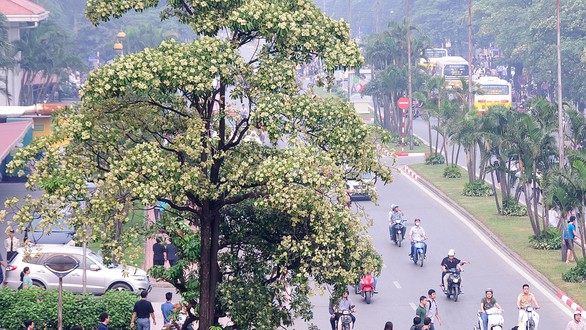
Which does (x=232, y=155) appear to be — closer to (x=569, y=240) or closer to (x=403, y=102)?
(x=569, y=240)

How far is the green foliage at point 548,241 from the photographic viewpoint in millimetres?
35906

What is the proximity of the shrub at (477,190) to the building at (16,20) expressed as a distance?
26.6 meters

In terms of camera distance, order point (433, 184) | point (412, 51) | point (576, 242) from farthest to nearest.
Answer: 1. point (412, 51)
2. point (433, 184)
3. point (576, 242)

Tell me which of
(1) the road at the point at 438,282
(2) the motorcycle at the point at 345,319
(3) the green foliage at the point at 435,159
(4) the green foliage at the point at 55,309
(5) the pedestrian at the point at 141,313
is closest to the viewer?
(5) the pedestrian at the point at 141,313

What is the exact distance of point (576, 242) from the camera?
3650cm

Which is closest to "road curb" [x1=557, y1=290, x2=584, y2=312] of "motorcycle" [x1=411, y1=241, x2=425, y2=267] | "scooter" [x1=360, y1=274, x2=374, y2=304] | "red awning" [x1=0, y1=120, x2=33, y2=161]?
"scooter" [x1=360, y1=274, x2=374, y2=304]

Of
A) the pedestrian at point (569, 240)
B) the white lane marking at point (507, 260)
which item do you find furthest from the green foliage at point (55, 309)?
the pedestrian at point (569, 240)

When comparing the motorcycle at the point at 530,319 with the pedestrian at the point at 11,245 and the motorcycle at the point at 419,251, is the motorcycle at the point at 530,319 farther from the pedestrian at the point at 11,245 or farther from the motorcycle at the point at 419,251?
the pedestrian at the point at 11,245

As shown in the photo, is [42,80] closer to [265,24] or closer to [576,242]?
[576,242]

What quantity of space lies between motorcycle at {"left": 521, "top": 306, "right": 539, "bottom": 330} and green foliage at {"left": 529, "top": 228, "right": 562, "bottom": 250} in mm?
10757

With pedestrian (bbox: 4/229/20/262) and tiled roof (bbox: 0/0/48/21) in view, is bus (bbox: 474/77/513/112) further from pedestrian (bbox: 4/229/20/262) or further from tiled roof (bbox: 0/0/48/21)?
pedestrian (bbox: 4/229/20/262)

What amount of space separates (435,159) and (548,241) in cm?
2271

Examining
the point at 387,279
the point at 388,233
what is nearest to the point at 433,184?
the point at 388,233

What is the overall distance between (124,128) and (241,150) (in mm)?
1919
